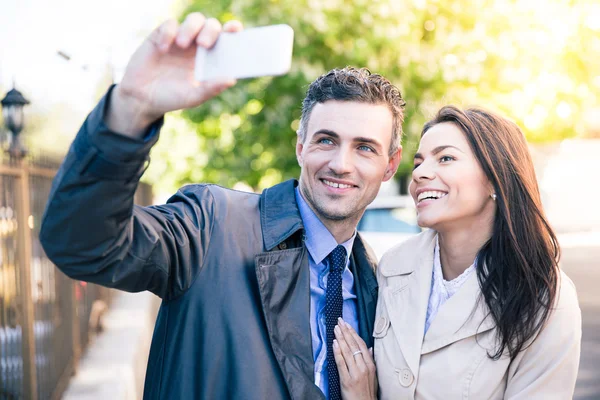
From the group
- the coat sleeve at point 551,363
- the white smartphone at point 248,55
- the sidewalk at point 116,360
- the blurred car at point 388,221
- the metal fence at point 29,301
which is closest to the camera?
the white smartphone at point 248,55

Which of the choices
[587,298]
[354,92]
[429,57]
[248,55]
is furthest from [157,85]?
[429,57]

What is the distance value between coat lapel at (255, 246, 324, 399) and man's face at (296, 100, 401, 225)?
32 centimetres

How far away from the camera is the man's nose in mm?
2484

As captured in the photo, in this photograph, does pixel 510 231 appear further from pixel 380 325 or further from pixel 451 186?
pixel 380 325

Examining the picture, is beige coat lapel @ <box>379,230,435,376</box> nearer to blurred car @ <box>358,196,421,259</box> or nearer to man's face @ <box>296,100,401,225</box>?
man's face @ <box>296,100,401,225</box>

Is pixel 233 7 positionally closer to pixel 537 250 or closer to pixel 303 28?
pixel 303 28

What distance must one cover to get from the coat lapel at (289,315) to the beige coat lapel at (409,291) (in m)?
0.45

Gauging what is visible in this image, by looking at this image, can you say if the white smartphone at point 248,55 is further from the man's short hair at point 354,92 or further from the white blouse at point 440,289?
the white blouse at point 440,289

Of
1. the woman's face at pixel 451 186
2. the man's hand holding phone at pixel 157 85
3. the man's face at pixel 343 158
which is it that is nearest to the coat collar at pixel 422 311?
the woman's face at pixel 451 186

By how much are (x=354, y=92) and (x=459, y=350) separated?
3.43 ft

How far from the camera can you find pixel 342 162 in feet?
8.16

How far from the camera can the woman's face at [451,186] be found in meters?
2.57

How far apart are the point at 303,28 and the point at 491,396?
23.7 feet

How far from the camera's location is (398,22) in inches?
366
